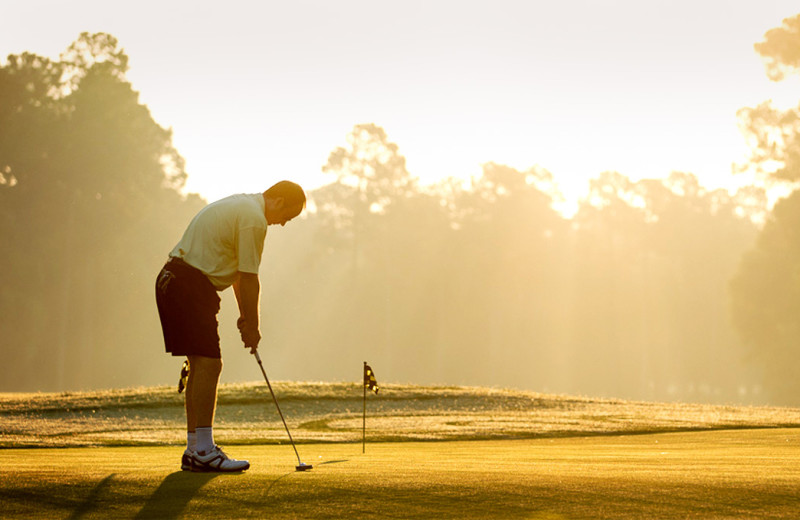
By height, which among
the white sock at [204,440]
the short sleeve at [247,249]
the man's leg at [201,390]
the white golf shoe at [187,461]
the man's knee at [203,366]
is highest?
the short sleeve at [247,249]

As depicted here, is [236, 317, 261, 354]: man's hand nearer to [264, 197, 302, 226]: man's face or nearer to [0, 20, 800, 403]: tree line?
[264, 197, 302, 226]: man's face

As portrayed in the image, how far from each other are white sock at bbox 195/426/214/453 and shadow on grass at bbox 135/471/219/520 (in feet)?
0.69

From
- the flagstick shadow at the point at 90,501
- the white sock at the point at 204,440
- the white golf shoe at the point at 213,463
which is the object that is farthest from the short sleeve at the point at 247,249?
the flagstick shadow at the point at 90,501

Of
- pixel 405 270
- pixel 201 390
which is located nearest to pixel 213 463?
pixel 201 390

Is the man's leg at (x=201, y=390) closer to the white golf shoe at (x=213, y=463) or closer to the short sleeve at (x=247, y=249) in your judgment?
the white golf shoe at (x=213, y=463)

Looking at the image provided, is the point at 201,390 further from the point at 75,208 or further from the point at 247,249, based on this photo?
the point at 75,208

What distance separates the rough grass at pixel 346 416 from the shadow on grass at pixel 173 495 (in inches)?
289

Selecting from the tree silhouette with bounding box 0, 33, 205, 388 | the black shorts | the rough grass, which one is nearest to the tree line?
the tree silhouette with bounding box 0, 33, 205, 388

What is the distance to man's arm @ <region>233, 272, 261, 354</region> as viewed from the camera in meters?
6.21

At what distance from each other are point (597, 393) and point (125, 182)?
33.9 metres

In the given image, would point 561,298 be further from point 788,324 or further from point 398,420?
point 398,420

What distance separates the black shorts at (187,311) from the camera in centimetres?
623

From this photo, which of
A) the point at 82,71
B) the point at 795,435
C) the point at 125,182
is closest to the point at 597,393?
the point at 125,182

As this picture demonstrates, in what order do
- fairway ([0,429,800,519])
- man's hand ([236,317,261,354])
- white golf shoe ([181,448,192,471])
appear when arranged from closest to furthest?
fairway ([0,429,800,519]) → white golf shoe ([181,448,192,471]) → man's hand ([236,317,261,354])
